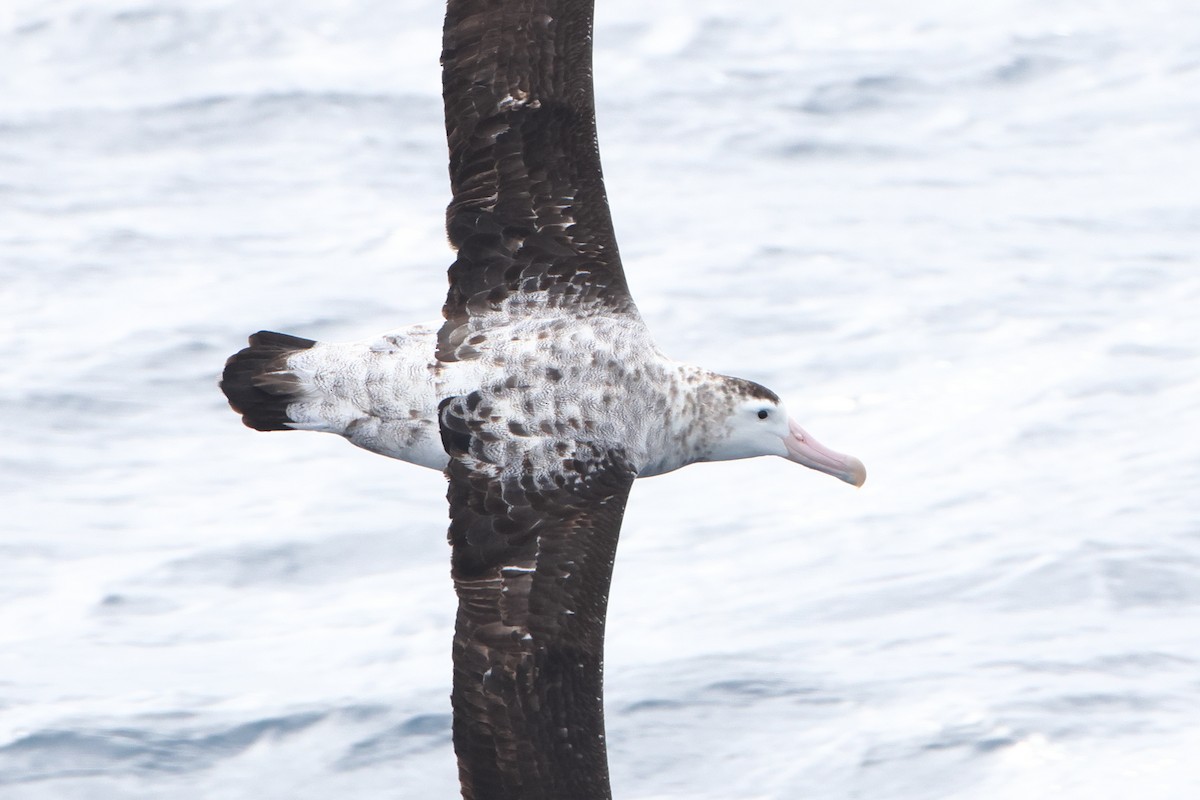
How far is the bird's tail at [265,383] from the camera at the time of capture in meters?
8.28

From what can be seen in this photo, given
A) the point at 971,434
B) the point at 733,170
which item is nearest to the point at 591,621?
the point at 971,434

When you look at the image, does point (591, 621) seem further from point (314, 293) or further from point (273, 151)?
point (273, 151)

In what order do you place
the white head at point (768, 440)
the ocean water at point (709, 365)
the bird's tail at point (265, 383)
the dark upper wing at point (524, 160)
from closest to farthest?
the dark upper wing at point (524, 160), the bird's tail at point (265, 383), the white head at point (768, 440), the ocean water at point (709, 365)

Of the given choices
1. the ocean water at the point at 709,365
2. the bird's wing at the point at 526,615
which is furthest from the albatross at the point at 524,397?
the ocean water at the point at 709,365

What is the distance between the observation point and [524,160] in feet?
27.0

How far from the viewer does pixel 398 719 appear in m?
9.56

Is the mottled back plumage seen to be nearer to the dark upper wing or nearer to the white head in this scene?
the dark upper wing

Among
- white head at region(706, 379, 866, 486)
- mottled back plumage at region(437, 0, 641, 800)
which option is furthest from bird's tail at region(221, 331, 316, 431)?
white head at region(706, 379, 866, 486)

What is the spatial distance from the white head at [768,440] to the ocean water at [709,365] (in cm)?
147

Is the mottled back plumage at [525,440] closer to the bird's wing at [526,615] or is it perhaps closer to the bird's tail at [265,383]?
the bird's wing at [526,615]

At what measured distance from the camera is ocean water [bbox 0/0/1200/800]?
9.57 meters

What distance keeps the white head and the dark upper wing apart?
708mm

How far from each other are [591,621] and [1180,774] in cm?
317

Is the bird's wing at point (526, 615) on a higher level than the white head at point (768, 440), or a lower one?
lower
